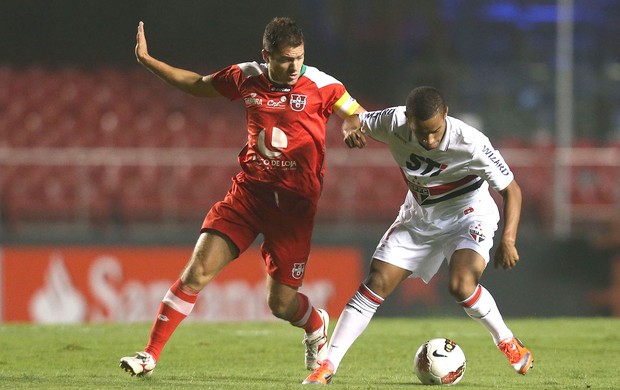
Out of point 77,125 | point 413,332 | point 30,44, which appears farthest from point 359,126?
point 30,44

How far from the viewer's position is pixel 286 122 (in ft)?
22.8

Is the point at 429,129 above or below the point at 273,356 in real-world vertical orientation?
above

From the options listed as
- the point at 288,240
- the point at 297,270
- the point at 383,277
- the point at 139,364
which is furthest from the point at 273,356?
the point at 139,364

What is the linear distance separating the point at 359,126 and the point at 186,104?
1175 cm

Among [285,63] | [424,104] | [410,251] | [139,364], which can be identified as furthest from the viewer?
[410,251]

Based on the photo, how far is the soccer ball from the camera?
6672mm

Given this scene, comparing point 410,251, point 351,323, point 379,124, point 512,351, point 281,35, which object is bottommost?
point 512,351

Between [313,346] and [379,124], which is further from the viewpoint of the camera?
[313,346]

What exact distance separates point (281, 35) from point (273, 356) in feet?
9.24

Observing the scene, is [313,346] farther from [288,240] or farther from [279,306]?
[288,240]

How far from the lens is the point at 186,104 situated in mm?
18141

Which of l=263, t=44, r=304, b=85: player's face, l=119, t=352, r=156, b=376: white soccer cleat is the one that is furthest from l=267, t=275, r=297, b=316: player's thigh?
l=263, t=44, r=304, b=85: player's face

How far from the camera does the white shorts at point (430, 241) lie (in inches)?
276

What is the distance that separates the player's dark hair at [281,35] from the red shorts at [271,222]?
2.86 ft
